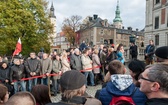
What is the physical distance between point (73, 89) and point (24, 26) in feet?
97.8

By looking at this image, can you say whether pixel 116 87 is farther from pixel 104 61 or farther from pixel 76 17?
pixel 76 17

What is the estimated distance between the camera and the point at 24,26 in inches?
1206

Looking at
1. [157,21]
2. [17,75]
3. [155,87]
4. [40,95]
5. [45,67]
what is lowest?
[17,75]

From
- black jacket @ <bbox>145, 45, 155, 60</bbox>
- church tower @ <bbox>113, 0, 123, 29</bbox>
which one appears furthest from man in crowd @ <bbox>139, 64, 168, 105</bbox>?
church tower @ <bbox>113, 0, 123, 29</bbox>

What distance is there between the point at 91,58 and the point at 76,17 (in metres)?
60.5

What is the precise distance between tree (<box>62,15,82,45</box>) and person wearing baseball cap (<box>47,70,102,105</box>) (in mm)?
65105

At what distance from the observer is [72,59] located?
34.3 ft

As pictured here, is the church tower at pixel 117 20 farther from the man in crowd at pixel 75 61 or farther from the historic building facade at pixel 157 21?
the man in crowd at pixel 75 61

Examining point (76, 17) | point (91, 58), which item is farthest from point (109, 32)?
point (91, 58)

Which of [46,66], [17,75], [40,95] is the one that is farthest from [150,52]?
[40,95]

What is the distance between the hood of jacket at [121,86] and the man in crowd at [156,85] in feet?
1.22

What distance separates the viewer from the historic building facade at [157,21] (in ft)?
126

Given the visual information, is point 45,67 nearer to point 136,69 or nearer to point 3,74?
point 3,74

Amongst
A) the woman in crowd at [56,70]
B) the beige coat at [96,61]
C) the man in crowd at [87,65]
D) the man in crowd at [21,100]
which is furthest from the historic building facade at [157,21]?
the man in crowd at [21,100]
